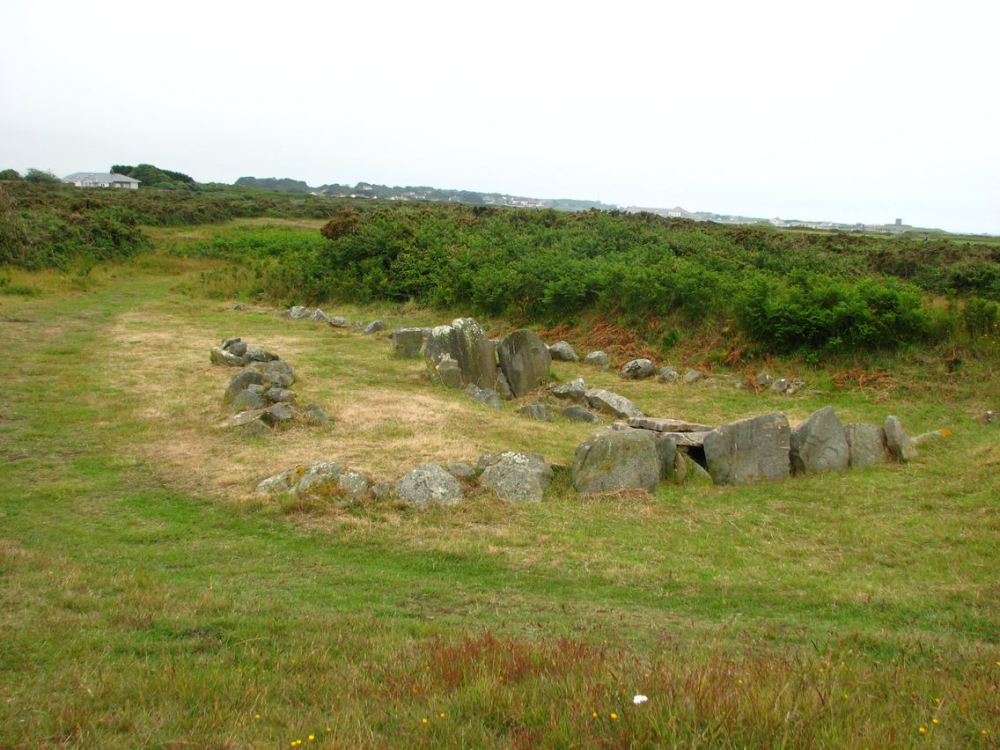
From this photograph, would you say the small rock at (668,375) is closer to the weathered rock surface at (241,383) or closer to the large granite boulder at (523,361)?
the large granite boulder at (523,361)

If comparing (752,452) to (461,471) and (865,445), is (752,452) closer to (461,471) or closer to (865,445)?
(865,445)

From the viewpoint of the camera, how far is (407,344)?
18531 millimetres

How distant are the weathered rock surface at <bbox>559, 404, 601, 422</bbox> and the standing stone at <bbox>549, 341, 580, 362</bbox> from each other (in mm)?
5072

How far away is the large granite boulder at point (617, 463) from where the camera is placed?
9.32m

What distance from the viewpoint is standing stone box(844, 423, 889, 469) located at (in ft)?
33.6

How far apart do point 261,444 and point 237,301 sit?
747 inches

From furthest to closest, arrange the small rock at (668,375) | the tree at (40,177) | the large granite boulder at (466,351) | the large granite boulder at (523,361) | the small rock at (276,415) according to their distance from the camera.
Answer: the tree at (40,177), the small rock at (668,375), the large granite boulder at (523,361), the large granite boulder at (466,351), the small rock at (276,415)

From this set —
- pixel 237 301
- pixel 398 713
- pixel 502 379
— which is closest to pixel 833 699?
pixel 398 713

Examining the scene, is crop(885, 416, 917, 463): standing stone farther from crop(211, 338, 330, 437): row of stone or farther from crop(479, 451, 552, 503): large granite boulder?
crop(211, 338, 330, 437): row of stone

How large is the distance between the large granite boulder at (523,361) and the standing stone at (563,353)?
109 inches

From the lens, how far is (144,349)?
17672mm

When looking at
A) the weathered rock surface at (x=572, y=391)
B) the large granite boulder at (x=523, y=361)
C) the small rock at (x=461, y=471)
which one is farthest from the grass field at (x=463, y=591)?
the large granite boulder at (x=523, y=361)

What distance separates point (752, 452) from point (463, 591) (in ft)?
16.5

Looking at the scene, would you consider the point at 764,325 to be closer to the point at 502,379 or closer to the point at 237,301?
the point at 502,379
